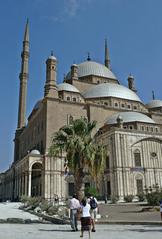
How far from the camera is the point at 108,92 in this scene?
162 ft

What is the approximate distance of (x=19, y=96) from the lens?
178 feet

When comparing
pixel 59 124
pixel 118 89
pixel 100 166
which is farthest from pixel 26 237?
pixel 118 89

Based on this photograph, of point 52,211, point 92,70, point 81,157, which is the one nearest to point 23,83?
point 92,70

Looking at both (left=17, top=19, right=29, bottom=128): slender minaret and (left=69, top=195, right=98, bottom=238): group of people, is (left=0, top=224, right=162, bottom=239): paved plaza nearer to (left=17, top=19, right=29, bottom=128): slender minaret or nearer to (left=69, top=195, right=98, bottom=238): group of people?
(left=69, top=195, right=98, bottom=238): group of people

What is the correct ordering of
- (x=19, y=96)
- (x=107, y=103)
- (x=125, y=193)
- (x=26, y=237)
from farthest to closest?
(x=19, y=96) → (x=107, y=103) → (x=125, y=193) → (x=26, y=237)

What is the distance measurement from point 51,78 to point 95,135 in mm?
11125

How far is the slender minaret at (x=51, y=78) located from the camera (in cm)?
4241

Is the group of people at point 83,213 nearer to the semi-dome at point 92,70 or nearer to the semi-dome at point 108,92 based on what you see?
the semi-dome at point 108,92

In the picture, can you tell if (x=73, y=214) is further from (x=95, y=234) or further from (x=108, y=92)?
(x=108, y=92)

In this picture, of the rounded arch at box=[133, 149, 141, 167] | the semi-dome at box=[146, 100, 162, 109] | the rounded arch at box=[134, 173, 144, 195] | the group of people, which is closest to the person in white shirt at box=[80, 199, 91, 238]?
the group of people

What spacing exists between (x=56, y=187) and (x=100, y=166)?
2137cm

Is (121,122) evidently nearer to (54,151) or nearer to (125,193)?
(125,193)

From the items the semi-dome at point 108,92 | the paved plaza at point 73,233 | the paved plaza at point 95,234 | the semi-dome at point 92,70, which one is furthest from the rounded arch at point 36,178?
the paved plaza at point 95,234

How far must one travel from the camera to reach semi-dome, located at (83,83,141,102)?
49156 millimetres
